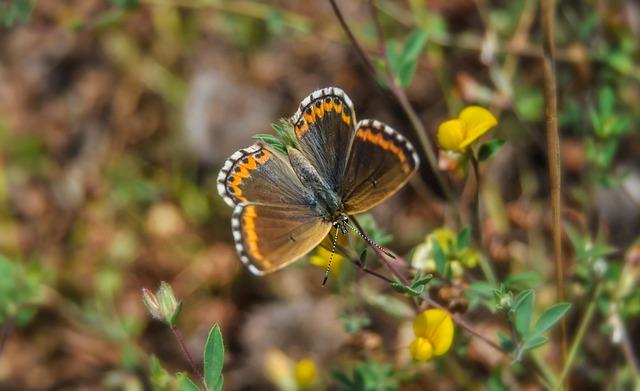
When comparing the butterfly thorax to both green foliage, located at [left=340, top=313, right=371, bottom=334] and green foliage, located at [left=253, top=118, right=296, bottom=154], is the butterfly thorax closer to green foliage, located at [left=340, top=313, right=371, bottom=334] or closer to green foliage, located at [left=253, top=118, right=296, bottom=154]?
green foliage, located at [left=253, top=118, right=296, bottom=154]

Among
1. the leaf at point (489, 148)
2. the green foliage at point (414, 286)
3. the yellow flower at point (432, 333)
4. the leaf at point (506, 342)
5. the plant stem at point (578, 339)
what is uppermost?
the leaf at point (489, 148)

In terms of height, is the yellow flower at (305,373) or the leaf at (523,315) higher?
the leaf at (523,315)

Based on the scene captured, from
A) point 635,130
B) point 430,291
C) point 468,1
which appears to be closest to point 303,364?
point 430,291

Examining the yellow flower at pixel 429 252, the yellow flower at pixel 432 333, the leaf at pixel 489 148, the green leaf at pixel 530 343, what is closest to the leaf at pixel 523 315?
the green leaf at pixel 530 343

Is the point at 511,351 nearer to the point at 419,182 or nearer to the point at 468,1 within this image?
the point at 419,182

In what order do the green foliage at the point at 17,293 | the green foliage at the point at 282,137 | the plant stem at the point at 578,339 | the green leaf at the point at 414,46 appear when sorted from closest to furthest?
the green foliage at the point at 282,137 < the plant stem at the point at 578,339 < the green leaf at the point at 414,46 < the green foliage at the point at 17,293

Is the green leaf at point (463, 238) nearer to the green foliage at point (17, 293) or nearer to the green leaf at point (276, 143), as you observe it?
the green leaf at point (276, 143)

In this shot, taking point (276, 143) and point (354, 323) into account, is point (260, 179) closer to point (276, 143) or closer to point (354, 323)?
point (276, 143)
